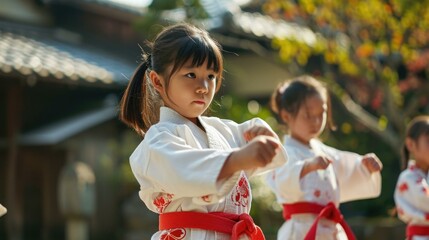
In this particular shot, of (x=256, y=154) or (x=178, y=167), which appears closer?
(x=256, y=154)

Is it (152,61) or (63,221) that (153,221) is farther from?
(152,61)

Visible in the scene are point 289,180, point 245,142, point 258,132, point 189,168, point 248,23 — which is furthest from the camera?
point 248,23

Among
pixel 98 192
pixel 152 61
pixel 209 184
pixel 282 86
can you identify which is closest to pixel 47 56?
pixel 98 192

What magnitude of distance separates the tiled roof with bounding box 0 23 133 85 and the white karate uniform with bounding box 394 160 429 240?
5998 millimetres

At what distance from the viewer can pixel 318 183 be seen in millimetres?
5734

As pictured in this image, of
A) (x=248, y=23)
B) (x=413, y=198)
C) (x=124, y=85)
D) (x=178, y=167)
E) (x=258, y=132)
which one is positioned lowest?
(x=124, y=85)

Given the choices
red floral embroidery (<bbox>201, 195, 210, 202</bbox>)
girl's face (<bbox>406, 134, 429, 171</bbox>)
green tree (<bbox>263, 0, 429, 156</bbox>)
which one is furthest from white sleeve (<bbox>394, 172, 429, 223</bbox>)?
green tree (<bbox>263, 0, 429, 156</bbox>)

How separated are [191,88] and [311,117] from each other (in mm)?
1962

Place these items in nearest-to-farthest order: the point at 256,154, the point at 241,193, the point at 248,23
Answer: the point at 256,154 → the point at 241,193 → the point at 248,23

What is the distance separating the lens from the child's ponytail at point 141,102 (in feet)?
14.2

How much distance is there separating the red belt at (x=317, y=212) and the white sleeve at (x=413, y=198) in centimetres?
95

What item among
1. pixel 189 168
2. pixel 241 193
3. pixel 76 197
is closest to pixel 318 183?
pixel 241 193

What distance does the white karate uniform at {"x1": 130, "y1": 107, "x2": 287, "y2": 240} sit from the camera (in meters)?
3.57

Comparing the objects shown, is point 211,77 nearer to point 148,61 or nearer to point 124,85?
point 148,61
